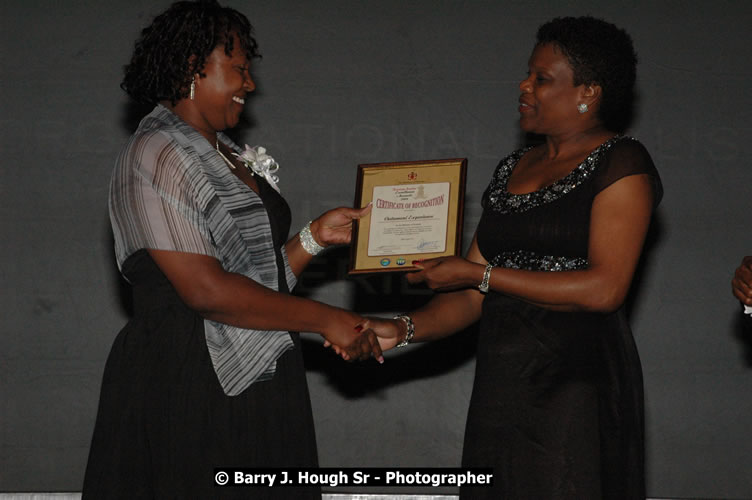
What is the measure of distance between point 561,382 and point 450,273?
0.45 meters

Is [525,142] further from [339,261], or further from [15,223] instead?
[15,223]

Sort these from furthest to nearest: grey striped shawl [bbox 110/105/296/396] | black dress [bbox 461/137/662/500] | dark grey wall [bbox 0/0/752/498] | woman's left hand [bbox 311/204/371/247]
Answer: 1. dark grey wall [bbox 0/0/752/498]
2. woman's left hand [bbox 311/204/371/247]
3. black dress [bbox 461/137/662/500]
4. grey striped shawl [bbox 110/105/296/396]

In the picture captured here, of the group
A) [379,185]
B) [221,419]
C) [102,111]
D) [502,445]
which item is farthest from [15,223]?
[502,445]

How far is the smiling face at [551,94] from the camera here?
261 centimetres

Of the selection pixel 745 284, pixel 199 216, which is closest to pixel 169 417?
pixel 199 216

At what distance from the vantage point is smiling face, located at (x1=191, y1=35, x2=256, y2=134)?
2.51 metres

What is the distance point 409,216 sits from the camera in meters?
2.86

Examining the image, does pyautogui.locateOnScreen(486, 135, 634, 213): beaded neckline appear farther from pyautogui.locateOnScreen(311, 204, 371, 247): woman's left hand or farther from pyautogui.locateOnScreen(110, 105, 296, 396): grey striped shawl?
pyautogui.locateOnScreen(110, 105, 296, 396): grey striped shawl

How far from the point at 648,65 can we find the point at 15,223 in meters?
3.50

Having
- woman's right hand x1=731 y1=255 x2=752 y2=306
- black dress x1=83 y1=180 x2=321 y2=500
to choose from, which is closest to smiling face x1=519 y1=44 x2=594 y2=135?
woman's right hand x1=731 y1=255 x2=752 y2=306

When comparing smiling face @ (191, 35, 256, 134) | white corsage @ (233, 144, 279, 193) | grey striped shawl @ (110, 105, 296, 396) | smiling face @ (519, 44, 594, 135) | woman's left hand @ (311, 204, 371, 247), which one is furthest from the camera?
woman's left hand @ (311, 204, 371, 247)

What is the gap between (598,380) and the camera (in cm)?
244

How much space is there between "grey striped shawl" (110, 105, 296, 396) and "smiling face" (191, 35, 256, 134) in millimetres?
113

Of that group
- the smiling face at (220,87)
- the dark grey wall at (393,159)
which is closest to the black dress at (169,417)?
the smiling face at (220,87)
